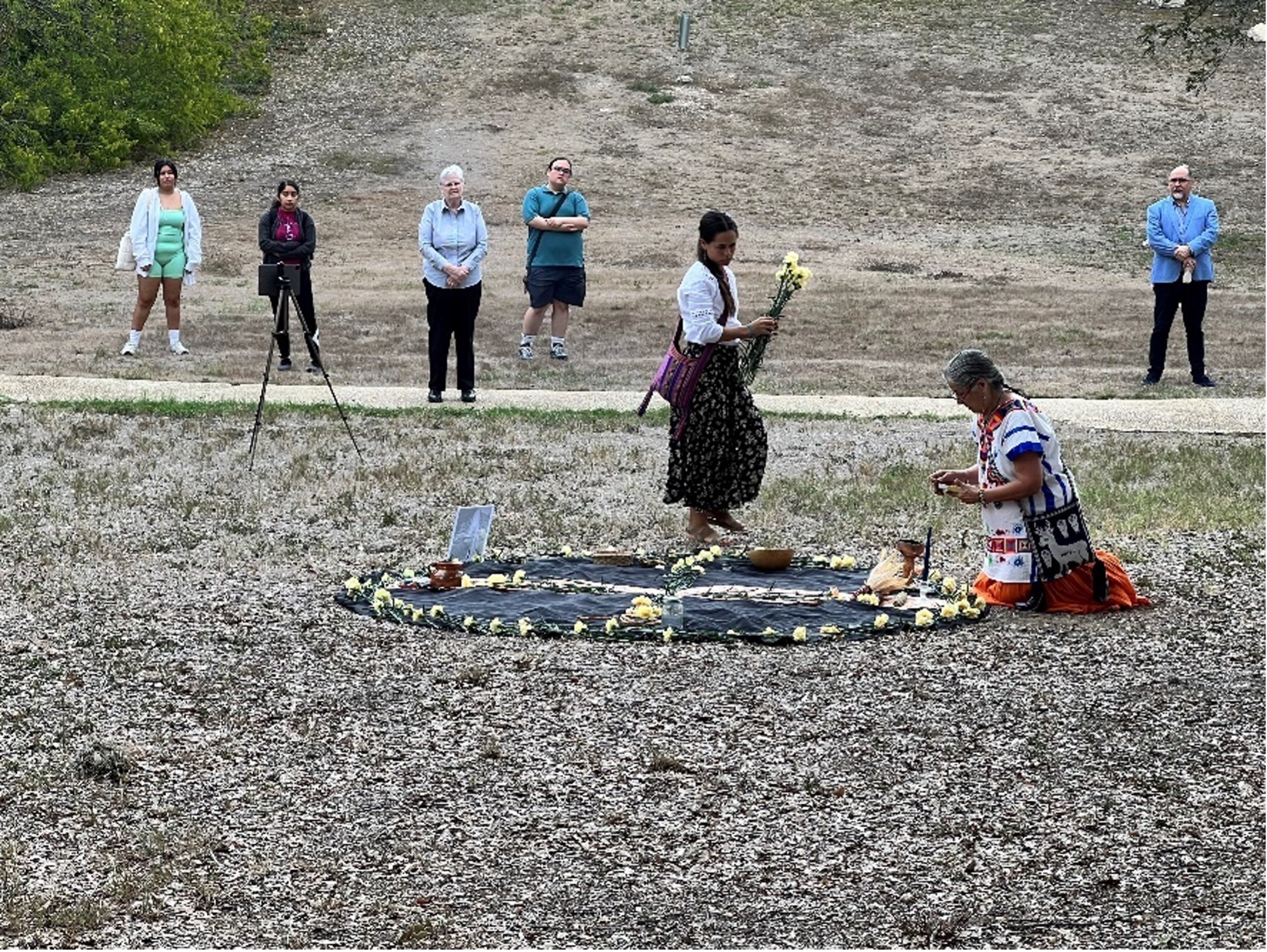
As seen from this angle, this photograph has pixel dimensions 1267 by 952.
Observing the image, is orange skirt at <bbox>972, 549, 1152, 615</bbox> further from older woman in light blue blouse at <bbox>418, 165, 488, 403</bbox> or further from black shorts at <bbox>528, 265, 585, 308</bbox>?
black shorts at <bbox>528, 265, 585, 308</bbox>

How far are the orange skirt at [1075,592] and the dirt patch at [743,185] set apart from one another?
7.46 meters

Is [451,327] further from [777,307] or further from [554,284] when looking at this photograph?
[777,307]

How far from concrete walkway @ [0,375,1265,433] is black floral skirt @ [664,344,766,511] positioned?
459 centimetres

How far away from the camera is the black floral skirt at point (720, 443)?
930cm

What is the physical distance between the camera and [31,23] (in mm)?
23750

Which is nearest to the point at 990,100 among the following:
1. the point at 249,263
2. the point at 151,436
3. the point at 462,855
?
the point at 249,263

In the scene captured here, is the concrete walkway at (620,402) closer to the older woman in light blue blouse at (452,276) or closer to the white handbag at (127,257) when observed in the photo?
the older woman in light blue blouse at (452,276)

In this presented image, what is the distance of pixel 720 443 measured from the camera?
936 centimetres

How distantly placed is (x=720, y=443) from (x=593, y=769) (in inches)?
126

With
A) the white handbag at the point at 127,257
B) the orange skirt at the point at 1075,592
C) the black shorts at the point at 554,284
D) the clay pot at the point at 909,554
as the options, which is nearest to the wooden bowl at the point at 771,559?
the clay pot at the point at 909,554

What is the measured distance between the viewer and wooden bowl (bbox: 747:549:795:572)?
29.5 feet

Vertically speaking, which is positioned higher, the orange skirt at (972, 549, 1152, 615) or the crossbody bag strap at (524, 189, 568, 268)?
the crossbody bag strap at (524, 189, 568, 268)

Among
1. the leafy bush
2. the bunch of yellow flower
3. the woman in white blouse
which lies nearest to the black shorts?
the bunch of yellow flower

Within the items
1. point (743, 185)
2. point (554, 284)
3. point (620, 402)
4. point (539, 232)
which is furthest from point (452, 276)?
point (743, 185)
